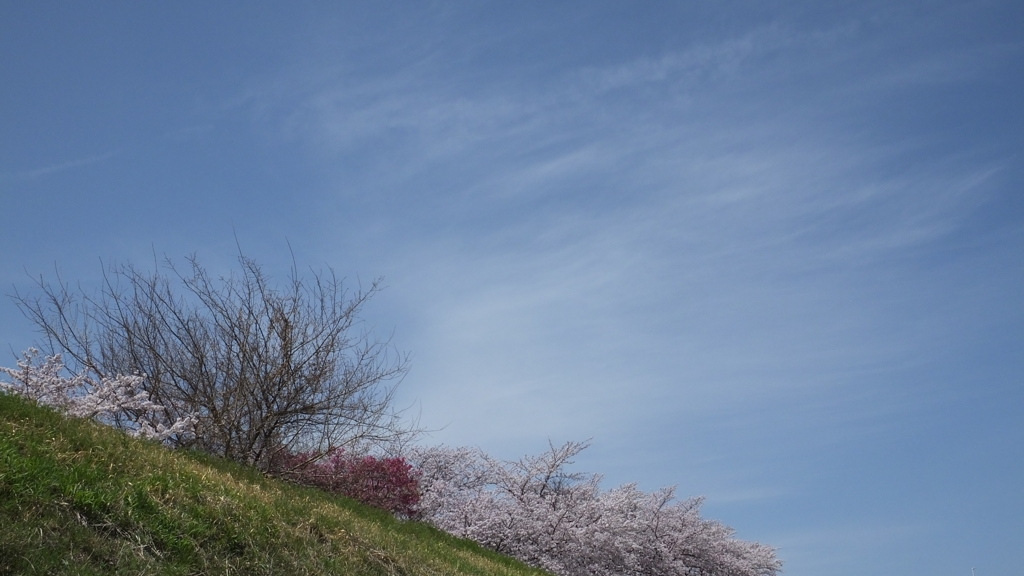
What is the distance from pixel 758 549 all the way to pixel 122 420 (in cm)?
2258

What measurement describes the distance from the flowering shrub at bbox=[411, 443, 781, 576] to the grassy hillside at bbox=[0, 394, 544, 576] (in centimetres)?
1114

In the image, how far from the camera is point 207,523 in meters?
6.30

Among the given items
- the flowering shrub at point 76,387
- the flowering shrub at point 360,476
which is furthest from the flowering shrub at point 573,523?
the flowering shrub at point 76,387

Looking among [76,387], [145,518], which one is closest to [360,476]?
[76,387]

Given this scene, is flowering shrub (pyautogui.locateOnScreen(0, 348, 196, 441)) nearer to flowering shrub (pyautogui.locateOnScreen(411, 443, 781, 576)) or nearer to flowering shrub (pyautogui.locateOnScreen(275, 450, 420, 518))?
flowering shrub (pyautogui.locateOnScreen(275, 450, 420, 518))

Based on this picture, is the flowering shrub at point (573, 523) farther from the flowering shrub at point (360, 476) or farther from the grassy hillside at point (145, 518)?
the grassy hillside at point (145, 518)

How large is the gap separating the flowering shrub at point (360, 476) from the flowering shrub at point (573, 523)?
108 centimetres

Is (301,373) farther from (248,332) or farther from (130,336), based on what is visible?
(130,336)

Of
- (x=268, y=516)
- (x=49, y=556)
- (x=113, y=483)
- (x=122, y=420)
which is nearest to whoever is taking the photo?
(x=49, y=556)

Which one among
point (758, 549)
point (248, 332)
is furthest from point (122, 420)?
point (758, 549)

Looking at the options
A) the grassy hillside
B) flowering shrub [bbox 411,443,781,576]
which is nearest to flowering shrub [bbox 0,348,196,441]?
the grassy hillside

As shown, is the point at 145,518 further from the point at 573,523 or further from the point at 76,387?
the point at 573,523

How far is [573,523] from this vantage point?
20.0 m

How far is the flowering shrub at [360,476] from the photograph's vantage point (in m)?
13.2
